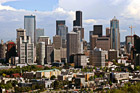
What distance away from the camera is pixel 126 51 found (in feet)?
385

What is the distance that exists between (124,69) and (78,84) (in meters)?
20.4

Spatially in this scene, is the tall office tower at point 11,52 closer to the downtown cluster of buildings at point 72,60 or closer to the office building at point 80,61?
the downtown cluster of buildings at point 72,60

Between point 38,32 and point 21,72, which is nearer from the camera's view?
point 21,72

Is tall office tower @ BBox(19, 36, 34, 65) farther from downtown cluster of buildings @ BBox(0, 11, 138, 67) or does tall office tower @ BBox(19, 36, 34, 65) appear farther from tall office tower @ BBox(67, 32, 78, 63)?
tall office tower @ BBox(67, 32, 78, 63)

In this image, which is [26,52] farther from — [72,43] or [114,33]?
[114,33]

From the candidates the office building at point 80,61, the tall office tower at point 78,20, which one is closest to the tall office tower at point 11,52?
the office building at point 80,61

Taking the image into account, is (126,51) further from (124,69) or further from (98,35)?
(124,69)

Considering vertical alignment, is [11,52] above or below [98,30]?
below

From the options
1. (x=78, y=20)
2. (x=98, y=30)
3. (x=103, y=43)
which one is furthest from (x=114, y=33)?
(x=103, y=43)

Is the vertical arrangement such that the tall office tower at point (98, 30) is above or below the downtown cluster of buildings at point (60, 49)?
above

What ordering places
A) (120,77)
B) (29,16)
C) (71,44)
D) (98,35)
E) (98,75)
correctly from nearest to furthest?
(120,77), (98,75), (71,44), (29,16), (98,35)

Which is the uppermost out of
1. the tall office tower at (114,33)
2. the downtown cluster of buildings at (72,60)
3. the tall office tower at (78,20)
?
the tall office tower at (78,20)

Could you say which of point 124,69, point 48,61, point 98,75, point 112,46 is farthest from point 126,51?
point 98,75

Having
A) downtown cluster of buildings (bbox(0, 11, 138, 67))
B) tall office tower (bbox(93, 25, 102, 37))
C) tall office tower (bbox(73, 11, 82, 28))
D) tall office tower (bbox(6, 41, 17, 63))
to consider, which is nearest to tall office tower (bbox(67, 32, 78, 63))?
downtown cluster of buildings (bbox(0, 11, 138, 67))
